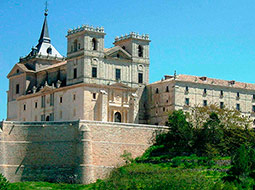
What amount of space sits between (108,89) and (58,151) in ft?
45.6

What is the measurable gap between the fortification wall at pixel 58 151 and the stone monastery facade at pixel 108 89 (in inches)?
344

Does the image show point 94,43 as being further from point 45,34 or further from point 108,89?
point 45,34

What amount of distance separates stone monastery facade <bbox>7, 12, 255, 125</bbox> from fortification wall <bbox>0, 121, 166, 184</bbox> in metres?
8.73

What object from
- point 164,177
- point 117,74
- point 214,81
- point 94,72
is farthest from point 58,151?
point 214,81

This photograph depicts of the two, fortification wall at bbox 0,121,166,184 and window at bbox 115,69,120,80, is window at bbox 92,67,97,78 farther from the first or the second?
fortification wall at bbox 0,121,166,184

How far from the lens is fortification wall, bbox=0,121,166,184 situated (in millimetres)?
72812

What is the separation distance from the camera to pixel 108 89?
281 feet

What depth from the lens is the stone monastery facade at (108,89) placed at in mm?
84812

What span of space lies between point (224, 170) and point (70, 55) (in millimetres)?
25804

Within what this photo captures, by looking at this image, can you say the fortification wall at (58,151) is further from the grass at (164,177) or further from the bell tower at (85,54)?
the bell tower at (85,54)

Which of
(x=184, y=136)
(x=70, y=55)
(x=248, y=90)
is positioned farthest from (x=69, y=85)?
(x=248, y=90)

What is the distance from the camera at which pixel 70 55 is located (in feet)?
286

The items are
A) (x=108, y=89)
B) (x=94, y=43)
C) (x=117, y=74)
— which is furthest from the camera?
(x=117, y=74)

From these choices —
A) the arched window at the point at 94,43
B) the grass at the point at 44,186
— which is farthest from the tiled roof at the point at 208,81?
the grass at the point at 44,186
